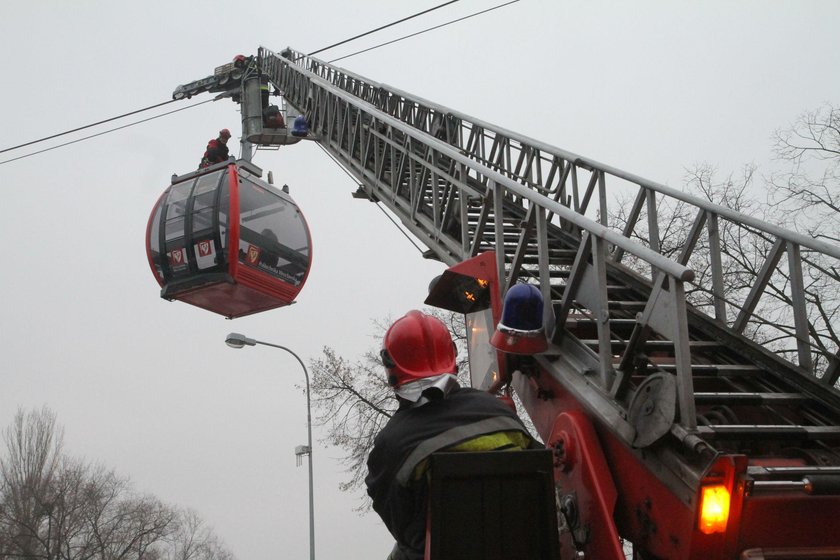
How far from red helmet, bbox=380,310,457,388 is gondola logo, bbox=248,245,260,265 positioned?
6.69m

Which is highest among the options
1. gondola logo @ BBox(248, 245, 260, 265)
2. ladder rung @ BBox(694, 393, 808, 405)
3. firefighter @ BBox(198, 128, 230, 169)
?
firefighter @ BBox(198, 128, 230, 169)

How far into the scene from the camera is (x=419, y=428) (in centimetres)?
289

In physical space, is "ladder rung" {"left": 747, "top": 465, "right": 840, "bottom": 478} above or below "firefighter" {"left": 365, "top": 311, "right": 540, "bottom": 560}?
below

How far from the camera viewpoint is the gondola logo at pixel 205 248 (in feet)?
31.0

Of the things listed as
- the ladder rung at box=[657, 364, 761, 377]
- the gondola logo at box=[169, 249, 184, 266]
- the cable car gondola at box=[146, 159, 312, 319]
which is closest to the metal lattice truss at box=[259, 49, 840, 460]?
the ladder rung at box=[657, 364, 761, 377]

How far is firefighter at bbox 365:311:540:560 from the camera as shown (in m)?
2.82

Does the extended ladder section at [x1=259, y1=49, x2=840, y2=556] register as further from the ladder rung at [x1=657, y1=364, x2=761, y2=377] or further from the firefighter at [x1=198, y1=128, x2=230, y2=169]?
the firefighter at [x1=198, y1=128, x2=230, y2=169]

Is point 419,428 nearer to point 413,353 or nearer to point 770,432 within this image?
point 413,353

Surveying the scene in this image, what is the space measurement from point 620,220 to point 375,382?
7913 mm

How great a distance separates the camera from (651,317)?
359 centimetres

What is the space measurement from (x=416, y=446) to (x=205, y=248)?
725 cm

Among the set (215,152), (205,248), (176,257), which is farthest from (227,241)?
(215,152)

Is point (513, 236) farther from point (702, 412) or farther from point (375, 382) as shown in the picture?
point (375, 382)

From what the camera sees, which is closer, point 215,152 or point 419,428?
point 419,428
